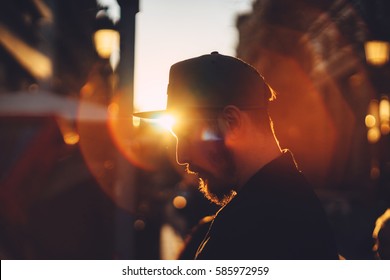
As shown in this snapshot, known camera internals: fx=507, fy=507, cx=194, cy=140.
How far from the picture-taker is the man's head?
6.15 ft

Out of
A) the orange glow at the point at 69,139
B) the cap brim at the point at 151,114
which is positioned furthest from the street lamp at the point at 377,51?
the cap brim at the point at 151,114

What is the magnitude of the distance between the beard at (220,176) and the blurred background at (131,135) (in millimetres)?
686

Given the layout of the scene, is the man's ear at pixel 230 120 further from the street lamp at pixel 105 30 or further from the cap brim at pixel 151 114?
the street lamp at pixel 105 30

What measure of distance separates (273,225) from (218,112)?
479mm

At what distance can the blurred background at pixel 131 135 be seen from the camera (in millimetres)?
4133

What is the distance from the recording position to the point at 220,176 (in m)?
2.00

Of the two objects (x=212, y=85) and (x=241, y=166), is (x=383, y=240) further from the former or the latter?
(x=212, y=85)

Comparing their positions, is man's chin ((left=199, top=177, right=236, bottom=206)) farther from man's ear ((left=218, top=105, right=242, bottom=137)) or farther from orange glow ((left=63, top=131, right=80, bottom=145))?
orange glow ((left=63, top=131, right=80, bottom=145))

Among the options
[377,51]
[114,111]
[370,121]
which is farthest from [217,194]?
[370,121]

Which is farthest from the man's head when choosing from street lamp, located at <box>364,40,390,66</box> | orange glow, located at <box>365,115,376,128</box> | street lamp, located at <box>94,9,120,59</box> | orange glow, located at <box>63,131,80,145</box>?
orange glow, located at <box>365,115,376,128</box>

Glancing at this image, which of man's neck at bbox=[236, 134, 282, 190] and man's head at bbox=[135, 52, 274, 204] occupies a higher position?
man's head at bbox=[135, 52, 274, 204]

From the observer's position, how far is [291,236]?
1659 mm

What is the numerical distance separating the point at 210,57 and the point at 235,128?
28cm
